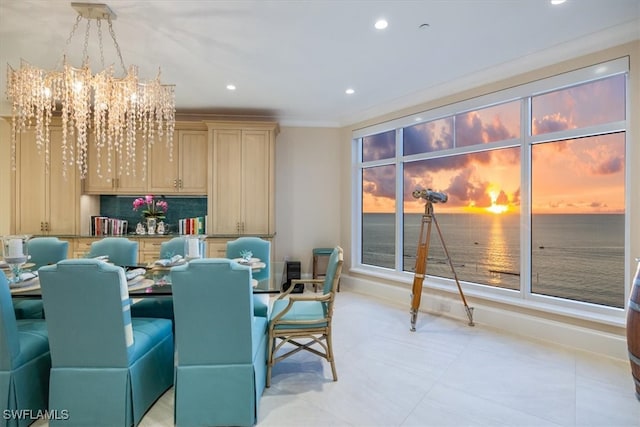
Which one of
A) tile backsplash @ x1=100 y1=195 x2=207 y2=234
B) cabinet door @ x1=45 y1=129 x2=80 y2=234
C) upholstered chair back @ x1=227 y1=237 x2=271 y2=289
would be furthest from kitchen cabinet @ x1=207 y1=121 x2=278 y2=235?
cabinet door @ x1=45 y1=129 x2=80 y2=234

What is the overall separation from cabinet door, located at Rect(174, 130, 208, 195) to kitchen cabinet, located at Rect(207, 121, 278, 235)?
0.75ft

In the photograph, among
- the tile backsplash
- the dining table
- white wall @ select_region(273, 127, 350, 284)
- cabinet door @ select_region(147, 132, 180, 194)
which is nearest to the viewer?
the dining table

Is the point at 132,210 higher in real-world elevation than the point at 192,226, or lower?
higher

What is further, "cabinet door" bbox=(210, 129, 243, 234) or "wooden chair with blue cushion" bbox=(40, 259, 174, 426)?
"cabinet door" bbox=(210, 129, 243, 234)

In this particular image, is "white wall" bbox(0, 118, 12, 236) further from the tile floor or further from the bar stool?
the bar stool

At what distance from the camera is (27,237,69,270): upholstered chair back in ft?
10.9

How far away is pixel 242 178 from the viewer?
15.8ft

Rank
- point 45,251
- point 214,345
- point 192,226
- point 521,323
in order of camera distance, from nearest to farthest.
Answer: point 214,345, point 521,323, point 45,251, point 192,226

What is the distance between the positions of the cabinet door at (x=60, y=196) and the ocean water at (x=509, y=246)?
4.56 metres

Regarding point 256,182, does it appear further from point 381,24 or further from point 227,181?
point 381,24

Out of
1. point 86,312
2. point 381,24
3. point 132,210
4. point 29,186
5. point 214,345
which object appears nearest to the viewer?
point 86,312

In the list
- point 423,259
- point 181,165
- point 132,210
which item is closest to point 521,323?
point 423,259

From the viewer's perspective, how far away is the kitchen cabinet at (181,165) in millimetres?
4812

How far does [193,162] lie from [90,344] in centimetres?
355
